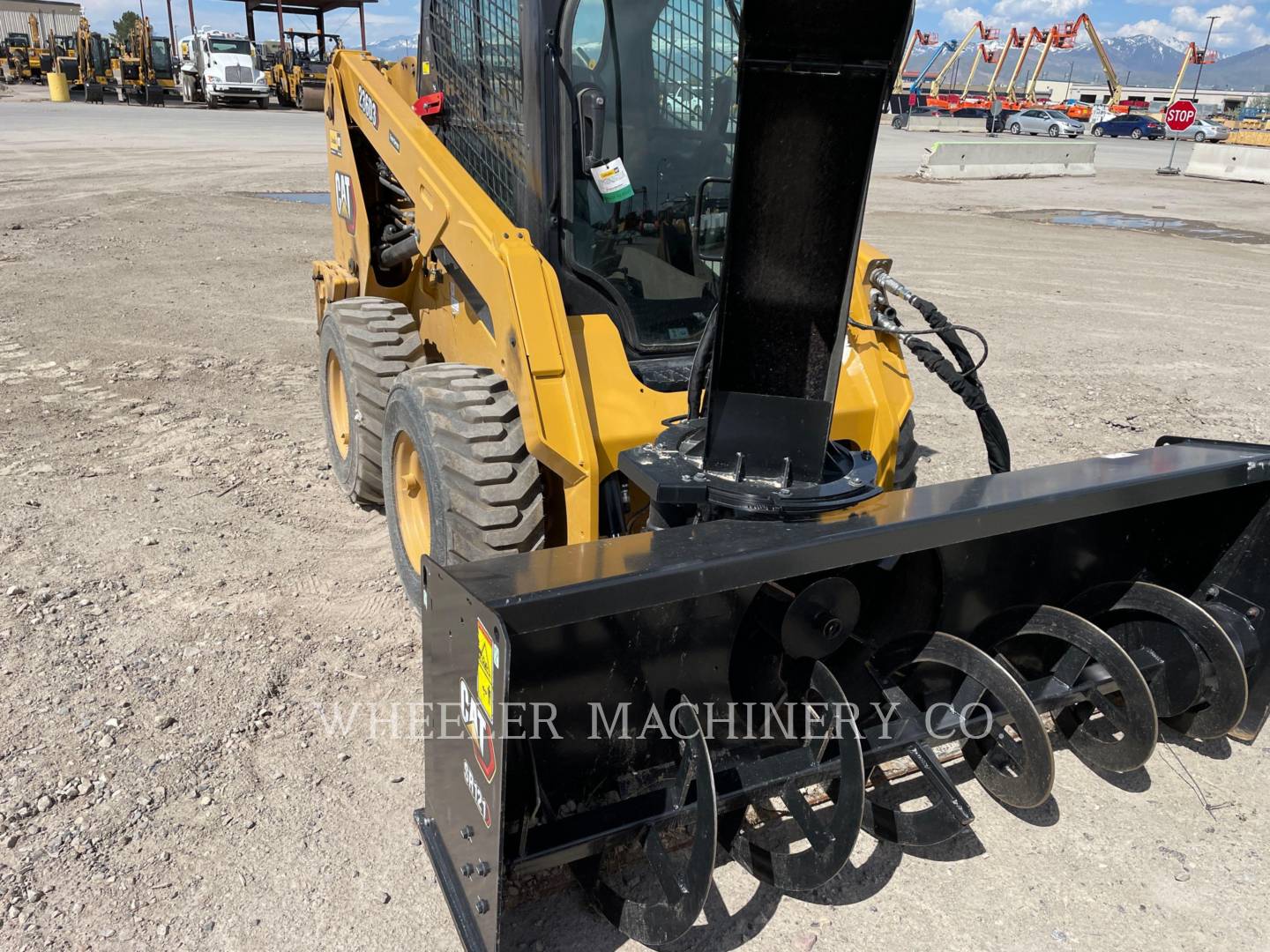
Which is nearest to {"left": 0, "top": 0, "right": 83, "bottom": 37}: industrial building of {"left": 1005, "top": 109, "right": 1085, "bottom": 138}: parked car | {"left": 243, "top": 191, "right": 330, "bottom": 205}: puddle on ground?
{"left": 1005, "top": 109, "right": 1085, "bottom": 138}: parked car

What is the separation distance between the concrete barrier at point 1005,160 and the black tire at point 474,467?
1878 cm

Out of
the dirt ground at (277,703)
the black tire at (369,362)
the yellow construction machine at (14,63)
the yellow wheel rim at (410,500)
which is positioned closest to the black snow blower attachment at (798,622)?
the dirt ground at (277,703)

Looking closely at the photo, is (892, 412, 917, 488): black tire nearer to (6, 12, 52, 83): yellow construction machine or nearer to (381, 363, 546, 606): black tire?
(381, 363, 546, 606): black tire

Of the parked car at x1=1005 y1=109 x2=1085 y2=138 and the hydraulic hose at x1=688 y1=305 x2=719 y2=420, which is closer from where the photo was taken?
the hydraulic hose at x1=688 y1=305 x2=719 y2=420

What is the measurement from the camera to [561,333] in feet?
8.93

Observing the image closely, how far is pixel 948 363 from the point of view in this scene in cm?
319

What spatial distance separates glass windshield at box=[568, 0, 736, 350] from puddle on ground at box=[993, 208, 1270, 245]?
1299cm

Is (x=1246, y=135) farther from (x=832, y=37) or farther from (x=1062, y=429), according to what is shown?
(x=832, y=37)

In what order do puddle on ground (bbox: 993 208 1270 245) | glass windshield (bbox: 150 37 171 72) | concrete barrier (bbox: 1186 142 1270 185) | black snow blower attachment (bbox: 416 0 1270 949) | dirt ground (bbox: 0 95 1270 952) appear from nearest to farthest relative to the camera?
black snow blower attachment (bbox: 416 0 1270 949)
dirt ground (bbox: 0 95 1270 952)
puddle on ground (bbox: 993 208 1270 245)
concrete barrier (bbox: 1186 142 1270 185)
glass windshield (bbox: 150 37 171 72)

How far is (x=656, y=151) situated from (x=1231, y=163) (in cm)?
2458

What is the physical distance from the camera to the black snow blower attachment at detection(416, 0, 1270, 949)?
6.29 feet

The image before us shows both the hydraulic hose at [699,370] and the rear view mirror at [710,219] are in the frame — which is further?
the rear view mirror at [710,219]

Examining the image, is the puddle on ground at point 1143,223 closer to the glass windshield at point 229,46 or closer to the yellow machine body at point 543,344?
the yellow machine body at point 543,344

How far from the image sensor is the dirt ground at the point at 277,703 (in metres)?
2.27
